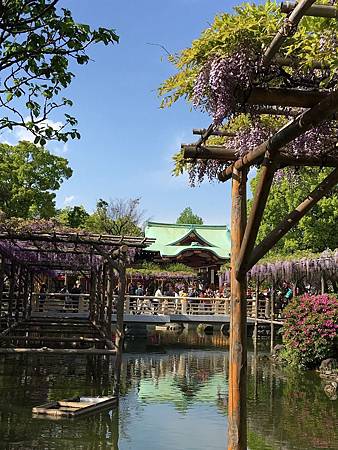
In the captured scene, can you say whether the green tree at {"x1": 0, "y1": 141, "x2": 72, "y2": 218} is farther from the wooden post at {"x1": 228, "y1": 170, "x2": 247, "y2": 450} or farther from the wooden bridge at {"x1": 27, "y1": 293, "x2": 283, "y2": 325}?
the wooden post at {"x1": 228, "y1": 170, "x2": 247, "y2": 450}

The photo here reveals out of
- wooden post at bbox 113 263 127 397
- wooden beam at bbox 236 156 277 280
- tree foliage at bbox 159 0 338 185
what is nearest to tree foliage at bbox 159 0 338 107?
tree foliage at bbox 159 0 338 185

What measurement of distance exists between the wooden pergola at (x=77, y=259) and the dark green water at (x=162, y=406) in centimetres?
103

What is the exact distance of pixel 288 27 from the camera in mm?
2902

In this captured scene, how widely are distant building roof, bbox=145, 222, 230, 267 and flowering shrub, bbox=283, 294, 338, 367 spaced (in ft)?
47.6

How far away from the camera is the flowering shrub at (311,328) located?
13.9 meters

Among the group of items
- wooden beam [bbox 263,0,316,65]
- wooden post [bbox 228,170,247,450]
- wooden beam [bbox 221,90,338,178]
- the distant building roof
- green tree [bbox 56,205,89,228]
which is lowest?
wooden post [bbox 228,170,247,450]

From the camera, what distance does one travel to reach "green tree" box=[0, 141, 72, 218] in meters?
30.3

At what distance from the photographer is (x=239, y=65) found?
353 centimetres

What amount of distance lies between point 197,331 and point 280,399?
18021 mm

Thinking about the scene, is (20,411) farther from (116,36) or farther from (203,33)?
(203,33)

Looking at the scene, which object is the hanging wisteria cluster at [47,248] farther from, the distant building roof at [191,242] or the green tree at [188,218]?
the green tree at [188,218]

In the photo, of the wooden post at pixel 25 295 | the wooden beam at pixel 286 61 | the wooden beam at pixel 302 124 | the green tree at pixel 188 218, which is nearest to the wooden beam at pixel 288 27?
the wooden beam at pixel 286 61

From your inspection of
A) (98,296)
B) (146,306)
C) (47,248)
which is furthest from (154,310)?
(47,248)

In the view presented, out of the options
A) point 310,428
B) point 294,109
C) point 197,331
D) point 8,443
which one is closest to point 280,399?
point 310,428
